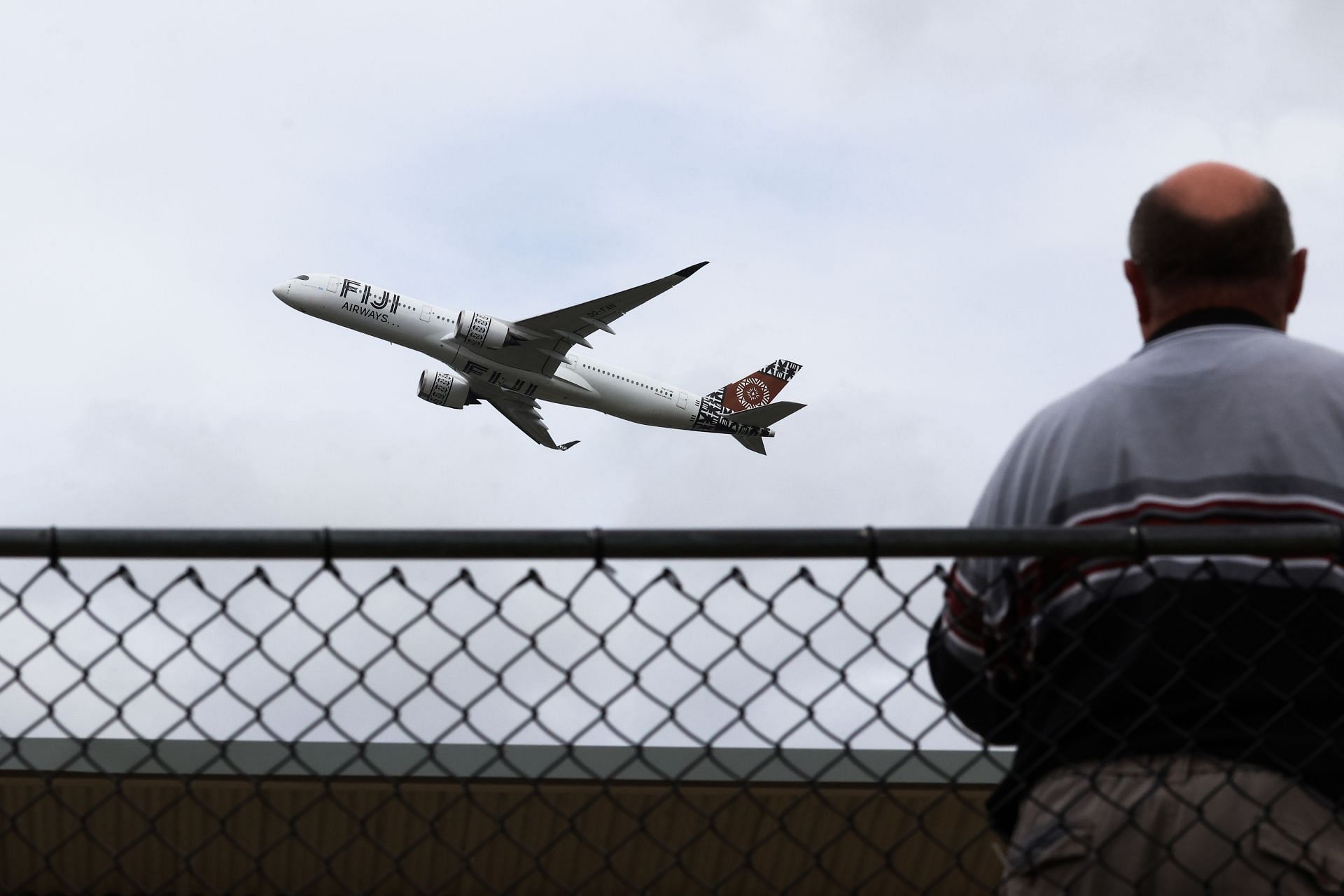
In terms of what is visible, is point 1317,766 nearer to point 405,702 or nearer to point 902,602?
point 902,602

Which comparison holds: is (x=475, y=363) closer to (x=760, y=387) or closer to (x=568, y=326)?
(x=568, y=326)

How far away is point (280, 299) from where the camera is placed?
34219mm

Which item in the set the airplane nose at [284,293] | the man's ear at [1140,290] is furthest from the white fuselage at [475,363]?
the man's ear at [1140,290]

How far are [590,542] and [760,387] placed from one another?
138 ft

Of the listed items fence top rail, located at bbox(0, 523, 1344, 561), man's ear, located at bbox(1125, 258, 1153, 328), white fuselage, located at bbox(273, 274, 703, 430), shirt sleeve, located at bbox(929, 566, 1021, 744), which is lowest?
white fuselage, located at bbox(273, 274, 703, 430)

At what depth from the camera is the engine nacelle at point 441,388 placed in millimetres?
38250

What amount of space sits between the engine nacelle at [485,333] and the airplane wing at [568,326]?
0.29 meters

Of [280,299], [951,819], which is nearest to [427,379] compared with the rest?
[280,299]

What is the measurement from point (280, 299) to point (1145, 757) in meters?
33.6

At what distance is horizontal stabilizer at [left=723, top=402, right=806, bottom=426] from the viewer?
4059 cm

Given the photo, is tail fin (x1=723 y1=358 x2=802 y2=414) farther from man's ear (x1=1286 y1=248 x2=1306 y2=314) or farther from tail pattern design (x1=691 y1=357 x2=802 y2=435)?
man's ear (x1=1286 y1=248 x2=1306 y2=314)

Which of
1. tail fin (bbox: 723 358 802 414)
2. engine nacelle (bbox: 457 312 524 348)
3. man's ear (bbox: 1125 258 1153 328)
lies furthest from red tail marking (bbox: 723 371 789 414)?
man's ear (bbox: 1125 258 1153 328)

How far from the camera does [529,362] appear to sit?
35938 mm

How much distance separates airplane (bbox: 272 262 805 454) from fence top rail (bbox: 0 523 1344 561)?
1094 inches
